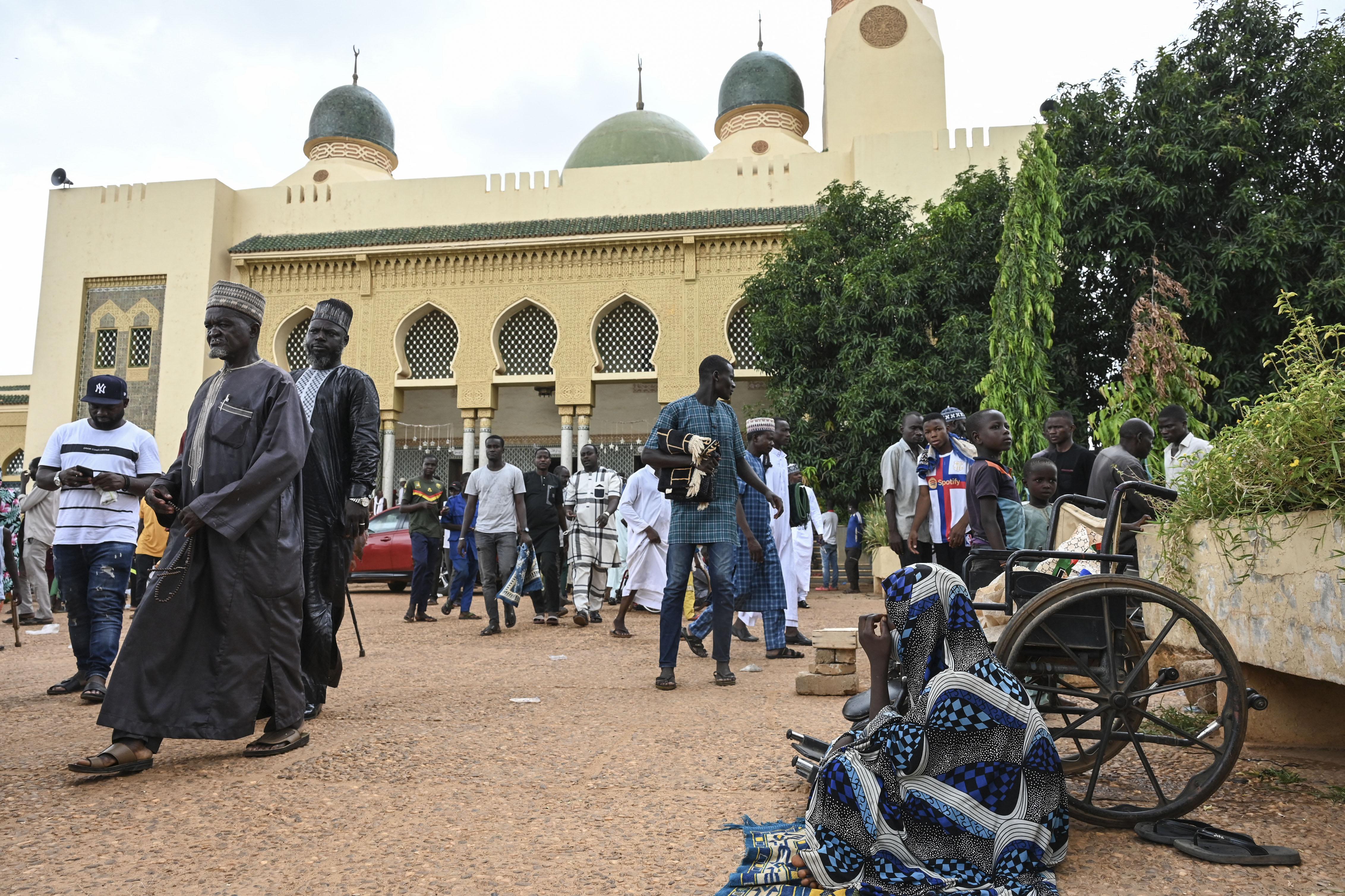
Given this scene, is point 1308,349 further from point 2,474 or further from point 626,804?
point 2,474

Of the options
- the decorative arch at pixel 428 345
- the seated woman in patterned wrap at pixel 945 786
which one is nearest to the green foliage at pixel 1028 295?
the seated woman in patterned wrap at pixel 945 786

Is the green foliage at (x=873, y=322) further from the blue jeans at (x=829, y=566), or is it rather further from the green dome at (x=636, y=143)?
the green dome at (x=636, y=143)

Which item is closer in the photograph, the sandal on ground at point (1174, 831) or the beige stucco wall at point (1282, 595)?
Result: the sandal on ground at point (1174, 831)

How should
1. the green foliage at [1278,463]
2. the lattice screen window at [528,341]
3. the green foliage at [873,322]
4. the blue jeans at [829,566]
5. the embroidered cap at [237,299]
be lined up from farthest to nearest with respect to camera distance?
the lattice screen window at [528,341] < the blue jeans at [829,566] < the green foliage at [873,322] < the embroidered cap at [237,299] < the green foliage at [1278,463]

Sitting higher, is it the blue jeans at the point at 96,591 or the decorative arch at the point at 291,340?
the decorative arch at the point at 291,340

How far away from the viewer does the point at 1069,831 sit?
2.50 m

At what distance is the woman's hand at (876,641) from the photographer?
2352 mm

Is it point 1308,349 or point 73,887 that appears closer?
point 73,887

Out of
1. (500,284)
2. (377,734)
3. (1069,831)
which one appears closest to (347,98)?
(500,284)

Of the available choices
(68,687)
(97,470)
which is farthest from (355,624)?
(97,470)

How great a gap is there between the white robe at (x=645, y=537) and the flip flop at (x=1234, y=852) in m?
5.58

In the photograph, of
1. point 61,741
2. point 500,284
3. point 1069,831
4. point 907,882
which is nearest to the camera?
point 907,882

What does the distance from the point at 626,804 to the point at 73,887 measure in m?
1.37

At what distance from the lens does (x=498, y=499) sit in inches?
320
